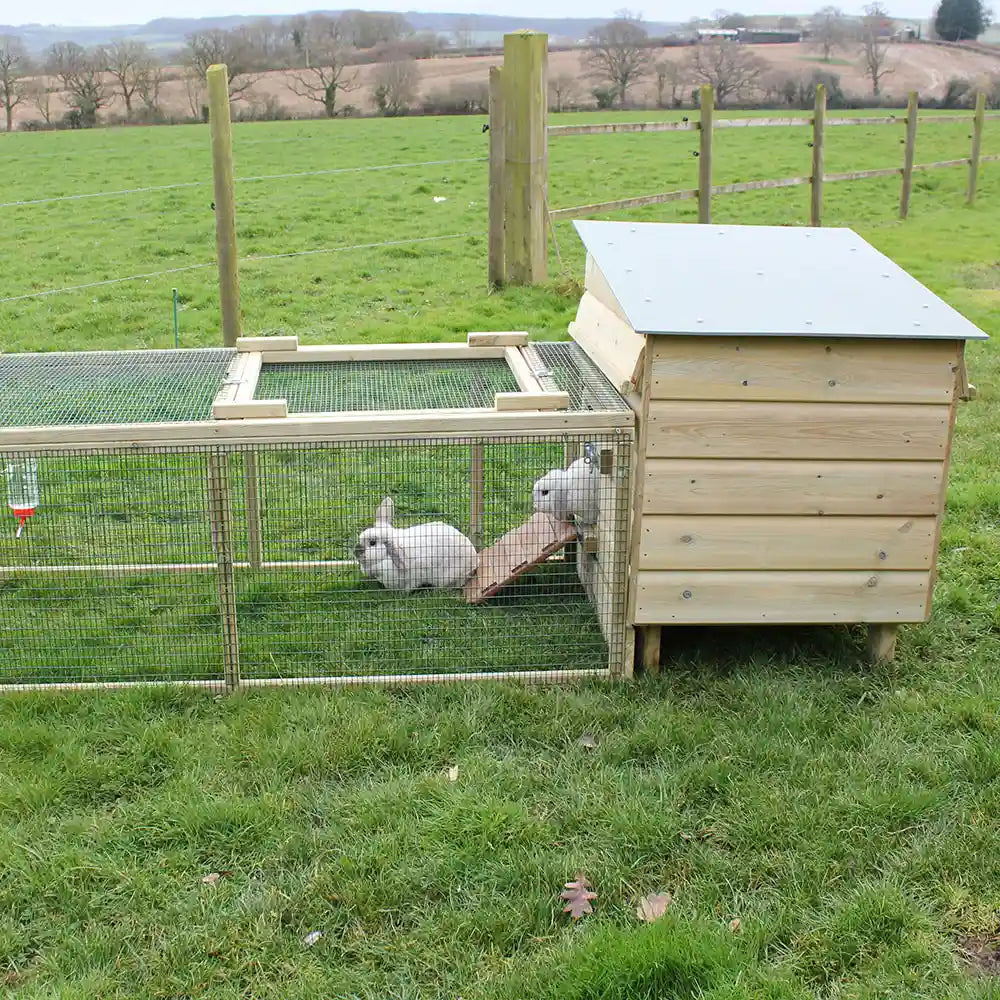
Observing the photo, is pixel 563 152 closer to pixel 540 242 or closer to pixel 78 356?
pixel 540 242

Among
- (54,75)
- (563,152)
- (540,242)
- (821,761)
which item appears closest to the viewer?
(821,761)

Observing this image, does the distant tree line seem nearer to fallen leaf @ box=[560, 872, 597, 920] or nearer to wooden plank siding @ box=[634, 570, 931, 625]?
wooden plank siding @ box=[634, 570, 931, 625]

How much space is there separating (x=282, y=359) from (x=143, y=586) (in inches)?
45.7

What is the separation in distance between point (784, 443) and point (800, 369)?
26cm

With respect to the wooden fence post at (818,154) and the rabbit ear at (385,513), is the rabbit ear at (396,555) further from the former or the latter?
the wooden fence post at (818,154)

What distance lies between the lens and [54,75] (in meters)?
30.7

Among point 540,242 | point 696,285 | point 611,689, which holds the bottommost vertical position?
point 611,689

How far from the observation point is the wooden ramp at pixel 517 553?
4.97 meters

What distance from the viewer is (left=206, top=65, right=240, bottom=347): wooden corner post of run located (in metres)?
7.46

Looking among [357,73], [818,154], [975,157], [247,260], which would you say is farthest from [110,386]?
[357,73]

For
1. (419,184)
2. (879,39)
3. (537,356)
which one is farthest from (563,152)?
(879,39)

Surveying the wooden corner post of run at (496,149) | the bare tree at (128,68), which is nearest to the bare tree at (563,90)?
the bare tree at (128,68)

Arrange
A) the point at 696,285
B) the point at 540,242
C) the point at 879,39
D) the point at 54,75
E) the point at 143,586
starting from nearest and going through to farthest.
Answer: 1. the point at 696,285
2. the point at 143,586
3. the point at 540,242
4. the point at 54,75
5. the point at 879,39

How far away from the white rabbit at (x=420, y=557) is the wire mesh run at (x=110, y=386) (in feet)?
3.23
